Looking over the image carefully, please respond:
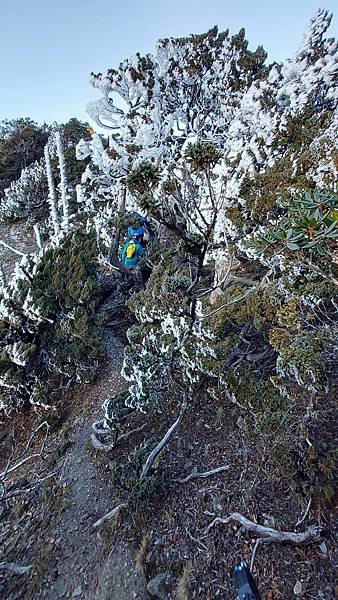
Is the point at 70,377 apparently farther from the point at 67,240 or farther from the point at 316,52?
the point at 316,52

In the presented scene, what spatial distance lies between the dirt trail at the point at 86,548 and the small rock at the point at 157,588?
0.23 ft

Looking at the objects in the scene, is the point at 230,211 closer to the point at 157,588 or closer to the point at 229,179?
the point at 229,179

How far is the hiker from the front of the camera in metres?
6.56

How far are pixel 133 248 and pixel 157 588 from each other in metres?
5.22

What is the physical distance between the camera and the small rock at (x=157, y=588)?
2.61 metres

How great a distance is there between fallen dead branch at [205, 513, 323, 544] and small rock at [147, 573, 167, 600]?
0.78 m

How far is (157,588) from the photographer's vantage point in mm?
2629

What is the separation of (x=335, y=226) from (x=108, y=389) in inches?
181

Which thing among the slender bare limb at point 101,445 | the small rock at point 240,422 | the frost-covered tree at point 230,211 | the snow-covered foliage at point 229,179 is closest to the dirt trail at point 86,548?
the slender bare limb at point 101,445

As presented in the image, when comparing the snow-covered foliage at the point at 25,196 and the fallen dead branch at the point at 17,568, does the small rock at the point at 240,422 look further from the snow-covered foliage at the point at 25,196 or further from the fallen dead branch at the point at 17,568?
the snow-covered foliage at the point at 25,196

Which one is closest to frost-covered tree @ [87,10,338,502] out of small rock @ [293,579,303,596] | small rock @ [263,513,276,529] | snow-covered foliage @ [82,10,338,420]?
snow-covered foliage @ [82,10,338,420]

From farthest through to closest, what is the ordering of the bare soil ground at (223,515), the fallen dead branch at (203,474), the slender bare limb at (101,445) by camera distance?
the slender bare limb at (101,445)
the fallen dead branch at (203,474)
the bare soil ground at (223,515)

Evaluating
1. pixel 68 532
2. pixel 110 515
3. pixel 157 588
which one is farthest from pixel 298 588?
pixel 68 532

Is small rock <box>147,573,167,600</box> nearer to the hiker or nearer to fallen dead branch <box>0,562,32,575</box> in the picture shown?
fallen dead branch <box>0,562,32,575</box>
